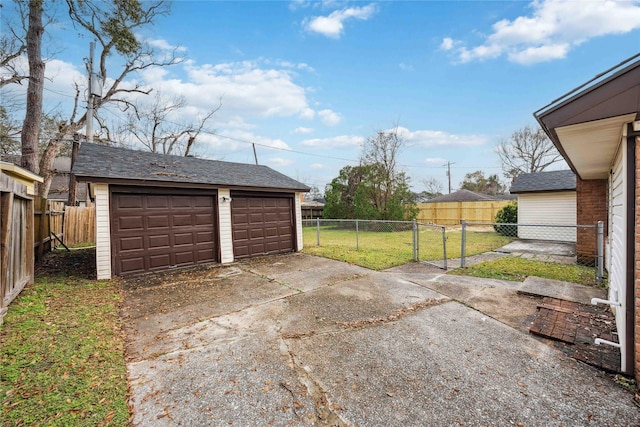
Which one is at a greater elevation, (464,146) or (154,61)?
(154,61)

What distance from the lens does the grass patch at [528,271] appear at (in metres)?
5.53

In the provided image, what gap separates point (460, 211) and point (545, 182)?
823 cm

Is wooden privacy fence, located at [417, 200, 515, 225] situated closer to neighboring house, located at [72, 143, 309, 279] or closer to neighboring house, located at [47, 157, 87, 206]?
neighboring house, located at [72, 143, 309, 279]

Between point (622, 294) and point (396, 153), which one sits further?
point (396, 153)

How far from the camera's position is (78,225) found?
1180 centimetres

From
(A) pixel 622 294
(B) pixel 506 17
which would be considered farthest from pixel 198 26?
(A) pixel 622 294

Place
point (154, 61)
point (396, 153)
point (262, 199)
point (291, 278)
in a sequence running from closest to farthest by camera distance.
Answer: point (291, 278) < point (262, 199) < point (154, 61) < point (396, 153)

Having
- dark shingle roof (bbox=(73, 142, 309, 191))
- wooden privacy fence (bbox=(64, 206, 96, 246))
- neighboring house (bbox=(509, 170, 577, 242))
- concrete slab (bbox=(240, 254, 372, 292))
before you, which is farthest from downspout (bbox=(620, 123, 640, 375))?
wooden privacy fence (bbox=(64, 206, 96, 246))

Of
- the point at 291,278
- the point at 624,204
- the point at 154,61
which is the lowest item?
the point at 291,278

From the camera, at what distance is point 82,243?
38.4ft

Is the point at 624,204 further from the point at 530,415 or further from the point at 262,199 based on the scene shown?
the point at 262,199

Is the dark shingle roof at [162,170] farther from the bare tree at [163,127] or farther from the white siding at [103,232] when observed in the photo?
the bare tree at [163,127]

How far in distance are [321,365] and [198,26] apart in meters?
10.9

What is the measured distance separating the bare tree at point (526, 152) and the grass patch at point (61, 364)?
33.1 metres
